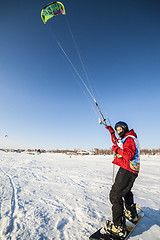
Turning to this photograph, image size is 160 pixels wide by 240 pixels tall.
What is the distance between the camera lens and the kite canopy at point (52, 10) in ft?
18.9

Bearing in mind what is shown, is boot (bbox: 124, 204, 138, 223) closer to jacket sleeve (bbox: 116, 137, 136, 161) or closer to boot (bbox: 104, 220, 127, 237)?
boot (bbox: 104, 220, 127, 237)

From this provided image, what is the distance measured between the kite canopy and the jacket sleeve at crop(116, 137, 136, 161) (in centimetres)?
703

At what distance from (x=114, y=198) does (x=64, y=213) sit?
1769 mm

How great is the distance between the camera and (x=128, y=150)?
241 centimetres

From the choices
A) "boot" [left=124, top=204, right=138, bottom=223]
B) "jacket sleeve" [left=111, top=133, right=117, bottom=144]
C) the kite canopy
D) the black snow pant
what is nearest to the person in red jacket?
the black snow pant

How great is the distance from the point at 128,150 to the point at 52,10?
7501mm

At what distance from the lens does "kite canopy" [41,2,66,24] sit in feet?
18.9

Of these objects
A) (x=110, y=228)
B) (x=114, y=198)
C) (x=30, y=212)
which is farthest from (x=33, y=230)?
(x=114, y=198)

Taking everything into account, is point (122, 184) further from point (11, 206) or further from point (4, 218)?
point (11, 206)

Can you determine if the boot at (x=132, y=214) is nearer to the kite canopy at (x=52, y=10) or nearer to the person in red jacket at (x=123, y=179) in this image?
the person in red jacket at (x=123, y=179)

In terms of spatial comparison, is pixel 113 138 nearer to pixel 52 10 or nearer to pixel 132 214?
pixel 132 214

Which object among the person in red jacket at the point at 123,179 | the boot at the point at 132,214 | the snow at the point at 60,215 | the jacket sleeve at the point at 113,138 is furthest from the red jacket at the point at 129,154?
the snow at the point at 60,215

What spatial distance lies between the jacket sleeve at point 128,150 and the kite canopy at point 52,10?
7.03 m

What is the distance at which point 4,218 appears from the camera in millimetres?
2949
